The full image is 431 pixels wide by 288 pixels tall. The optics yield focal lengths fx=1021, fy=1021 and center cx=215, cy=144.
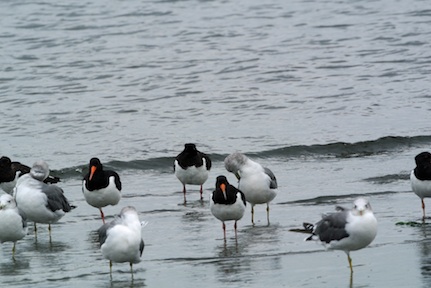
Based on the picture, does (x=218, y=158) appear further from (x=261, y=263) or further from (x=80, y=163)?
(x=261, y=263)

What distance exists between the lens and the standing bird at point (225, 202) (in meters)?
12.1

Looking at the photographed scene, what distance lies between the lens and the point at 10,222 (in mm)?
11656

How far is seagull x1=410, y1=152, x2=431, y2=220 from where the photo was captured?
41.2 ft

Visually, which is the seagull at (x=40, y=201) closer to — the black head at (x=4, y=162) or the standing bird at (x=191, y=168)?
the black head at (x=4, y=162)

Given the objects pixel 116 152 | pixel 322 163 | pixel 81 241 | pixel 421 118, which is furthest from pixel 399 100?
pixel 81 241

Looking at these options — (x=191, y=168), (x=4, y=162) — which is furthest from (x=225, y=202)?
(x=4, y=162)

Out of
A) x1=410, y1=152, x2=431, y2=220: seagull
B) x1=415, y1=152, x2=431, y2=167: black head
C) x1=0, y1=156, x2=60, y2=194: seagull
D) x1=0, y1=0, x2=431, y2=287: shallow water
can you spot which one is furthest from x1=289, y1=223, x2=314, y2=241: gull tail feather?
x1=0, y1=156, x2=60, y2=194: seagull

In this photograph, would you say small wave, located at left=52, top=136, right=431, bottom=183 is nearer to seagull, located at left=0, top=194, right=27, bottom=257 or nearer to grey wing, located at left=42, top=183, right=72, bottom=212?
grey wing, located at left=42, top=183, right=72, bottom=212

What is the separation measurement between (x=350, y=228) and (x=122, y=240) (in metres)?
2.28

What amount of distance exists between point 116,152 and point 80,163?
102cm

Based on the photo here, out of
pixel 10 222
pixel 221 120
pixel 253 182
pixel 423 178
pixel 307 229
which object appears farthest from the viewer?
pixel 221 120

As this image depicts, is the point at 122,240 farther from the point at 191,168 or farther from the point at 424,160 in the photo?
the point at 191,168

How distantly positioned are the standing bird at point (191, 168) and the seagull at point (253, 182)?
1553 mm

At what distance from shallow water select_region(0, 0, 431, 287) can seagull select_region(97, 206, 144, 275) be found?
0.96ft
